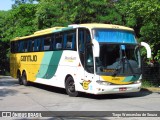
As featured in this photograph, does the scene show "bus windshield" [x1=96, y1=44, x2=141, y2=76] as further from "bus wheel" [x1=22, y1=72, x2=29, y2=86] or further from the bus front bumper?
"bus wheel" [x1=22, y1=72, x2=29, y2=86]

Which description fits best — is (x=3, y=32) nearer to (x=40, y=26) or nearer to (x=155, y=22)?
(x=40, y=26)

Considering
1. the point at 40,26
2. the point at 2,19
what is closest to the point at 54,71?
the point at 40,26

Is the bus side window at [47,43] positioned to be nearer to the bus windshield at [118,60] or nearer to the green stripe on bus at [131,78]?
the bus windshield at [118,60]

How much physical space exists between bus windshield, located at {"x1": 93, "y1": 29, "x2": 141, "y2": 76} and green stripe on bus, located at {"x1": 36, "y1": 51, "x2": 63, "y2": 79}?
3.16 metres

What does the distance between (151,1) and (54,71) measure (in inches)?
233

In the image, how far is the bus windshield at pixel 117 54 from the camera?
49.9ft

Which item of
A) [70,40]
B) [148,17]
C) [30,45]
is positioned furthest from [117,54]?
[30,45]

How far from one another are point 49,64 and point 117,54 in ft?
16.9

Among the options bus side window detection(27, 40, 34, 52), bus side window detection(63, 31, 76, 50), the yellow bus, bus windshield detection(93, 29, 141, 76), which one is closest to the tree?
the yellow bus

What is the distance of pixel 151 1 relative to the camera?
18.1 metres

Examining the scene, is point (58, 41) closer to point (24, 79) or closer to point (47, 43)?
point (47, 43)

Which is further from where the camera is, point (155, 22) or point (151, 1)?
point (155, 22)

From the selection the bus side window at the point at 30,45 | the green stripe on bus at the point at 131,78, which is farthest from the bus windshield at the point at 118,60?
the bus side window at the point at 30,45

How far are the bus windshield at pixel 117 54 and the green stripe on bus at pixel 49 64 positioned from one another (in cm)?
316
